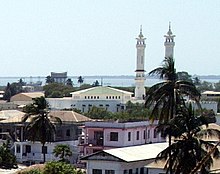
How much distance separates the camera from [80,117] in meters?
64.4

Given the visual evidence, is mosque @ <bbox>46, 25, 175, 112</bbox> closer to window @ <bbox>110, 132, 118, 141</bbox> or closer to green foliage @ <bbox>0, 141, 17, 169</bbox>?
green foliage @ <bbox>0, 141, 17, 169</bbox>

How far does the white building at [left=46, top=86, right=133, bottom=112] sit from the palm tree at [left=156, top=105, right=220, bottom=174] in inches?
2983

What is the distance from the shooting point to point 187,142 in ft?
83.8

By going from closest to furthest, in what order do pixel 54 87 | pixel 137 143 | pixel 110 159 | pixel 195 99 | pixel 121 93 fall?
pixel 195 99, pixel 110 159, pixel 137 143, pixel 121 93, pixel 54 87

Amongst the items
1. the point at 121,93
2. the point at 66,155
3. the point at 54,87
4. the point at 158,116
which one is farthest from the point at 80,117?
the point at 54,87

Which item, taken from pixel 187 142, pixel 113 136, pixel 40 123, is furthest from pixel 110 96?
pixel 187 142

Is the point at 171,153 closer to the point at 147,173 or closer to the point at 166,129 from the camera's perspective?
the point at 166,129

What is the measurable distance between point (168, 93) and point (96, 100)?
256 feet

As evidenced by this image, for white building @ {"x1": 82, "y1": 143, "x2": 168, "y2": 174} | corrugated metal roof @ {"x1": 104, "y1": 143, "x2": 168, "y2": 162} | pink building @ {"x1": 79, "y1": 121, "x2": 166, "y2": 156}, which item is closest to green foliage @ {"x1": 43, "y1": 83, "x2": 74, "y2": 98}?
pink building @ {"x1": 79, "y1": 121, "x2": 166, "y2": 156}

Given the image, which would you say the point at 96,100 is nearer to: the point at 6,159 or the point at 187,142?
the point at 6,159

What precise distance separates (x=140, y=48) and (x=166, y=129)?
298 feet

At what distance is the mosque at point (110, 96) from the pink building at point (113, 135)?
4998cm

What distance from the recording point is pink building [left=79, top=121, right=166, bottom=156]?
48.2 m

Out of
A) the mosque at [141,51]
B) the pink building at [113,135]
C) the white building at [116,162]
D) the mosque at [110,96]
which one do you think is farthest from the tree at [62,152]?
the mosque at [141,51]
